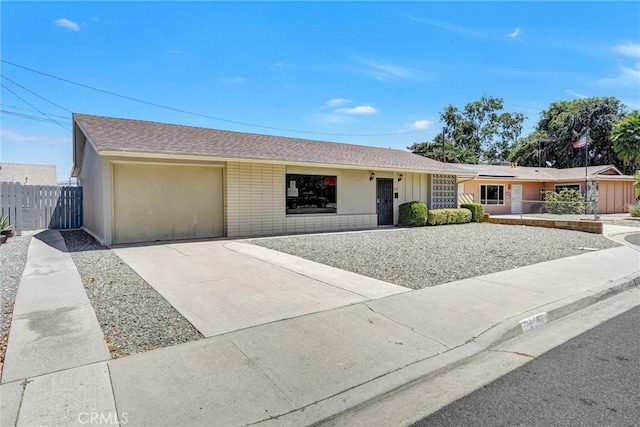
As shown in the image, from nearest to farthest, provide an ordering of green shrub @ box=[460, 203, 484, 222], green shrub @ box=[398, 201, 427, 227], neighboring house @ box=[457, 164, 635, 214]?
green shrub @ box=[398, 201, 427, 227] → green shrub @ box=[460, 203, 484, 222] → neighboring house @ box=[457, 164, 635, 214]

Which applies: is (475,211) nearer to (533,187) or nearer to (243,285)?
(533,187)

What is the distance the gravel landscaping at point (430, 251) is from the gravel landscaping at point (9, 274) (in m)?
5.38

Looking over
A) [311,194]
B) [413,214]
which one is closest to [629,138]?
[413,214]

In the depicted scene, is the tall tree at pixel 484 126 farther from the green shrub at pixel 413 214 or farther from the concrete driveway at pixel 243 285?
the concrete driveway at pixel 243 285

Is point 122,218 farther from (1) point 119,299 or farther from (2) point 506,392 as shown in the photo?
(2) point 506,392

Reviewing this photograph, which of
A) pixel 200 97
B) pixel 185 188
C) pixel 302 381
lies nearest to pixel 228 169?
pixel 185 188

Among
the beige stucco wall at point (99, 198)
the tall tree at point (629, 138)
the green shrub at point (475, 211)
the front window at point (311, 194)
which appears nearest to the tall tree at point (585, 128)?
the tall tree at point (629, 138)

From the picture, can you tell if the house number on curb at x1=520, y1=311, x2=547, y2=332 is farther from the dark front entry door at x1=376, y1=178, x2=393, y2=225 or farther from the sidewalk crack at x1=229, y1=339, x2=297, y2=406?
the dark front entry door at x1=376, y1=178, x2=393, y2=225

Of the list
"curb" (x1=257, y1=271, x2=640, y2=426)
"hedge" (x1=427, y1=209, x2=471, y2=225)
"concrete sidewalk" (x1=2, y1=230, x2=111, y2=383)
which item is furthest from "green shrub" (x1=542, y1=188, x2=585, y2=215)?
"concrete sidewalk" (x1=2, y1=230, x2=111, y2=383)

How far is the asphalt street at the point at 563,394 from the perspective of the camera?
8.89 ft

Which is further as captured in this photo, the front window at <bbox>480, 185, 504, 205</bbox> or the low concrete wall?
the front window at <bbox>480, 185, 504, 205</bbox>

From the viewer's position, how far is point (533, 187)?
30250mm

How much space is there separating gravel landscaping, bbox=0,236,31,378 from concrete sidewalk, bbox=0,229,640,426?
3.87 feet

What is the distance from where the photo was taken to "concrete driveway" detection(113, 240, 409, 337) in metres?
4.73
